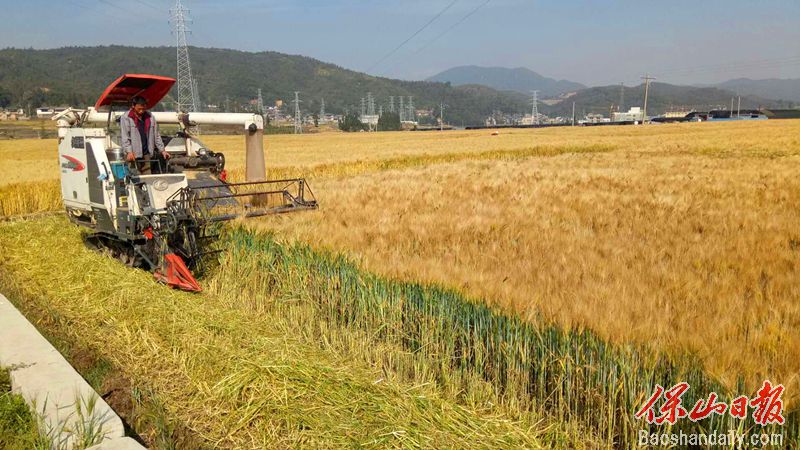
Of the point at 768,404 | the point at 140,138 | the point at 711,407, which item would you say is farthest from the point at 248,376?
the point at 140,138

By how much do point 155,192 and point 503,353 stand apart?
6097mm

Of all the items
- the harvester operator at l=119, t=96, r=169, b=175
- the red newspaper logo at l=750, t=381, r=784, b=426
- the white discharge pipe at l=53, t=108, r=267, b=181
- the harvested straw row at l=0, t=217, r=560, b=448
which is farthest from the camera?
the white discharge pipe at l=53, t=108, r=267, b=181

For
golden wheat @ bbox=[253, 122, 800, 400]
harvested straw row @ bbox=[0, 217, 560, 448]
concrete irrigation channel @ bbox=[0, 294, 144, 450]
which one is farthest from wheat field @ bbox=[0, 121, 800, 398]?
concrete irrigation channel @ bbox=[0, 294, 144, 450]

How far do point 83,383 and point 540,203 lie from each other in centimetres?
635

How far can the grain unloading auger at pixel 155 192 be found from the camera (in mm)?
7188

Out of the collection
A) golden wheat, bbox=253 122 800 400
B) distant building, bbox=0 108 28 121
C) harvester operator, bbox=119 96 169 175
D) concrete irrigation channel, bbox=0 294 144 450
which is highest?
distant building, bbox=0 108 28 121

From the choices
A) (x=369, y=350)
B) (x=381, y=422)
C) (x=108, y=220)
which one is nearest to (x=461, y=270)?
(x=369, y=350)

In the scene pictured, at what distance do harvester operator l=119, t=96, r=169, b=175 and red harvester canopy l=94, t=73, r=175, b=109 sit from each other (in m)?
0.30

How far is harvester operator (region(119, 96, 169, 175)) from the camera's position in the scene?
7930 millimetres

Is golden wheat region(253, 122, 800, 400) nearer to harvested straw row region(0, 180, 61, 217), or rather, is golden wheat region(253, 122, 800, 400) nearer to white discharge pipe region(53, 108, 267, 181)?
white discharge pipe region(53, 108, 267, 181)

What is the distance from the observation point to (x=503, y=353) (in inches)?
149

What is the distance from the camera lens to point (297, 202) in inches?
323

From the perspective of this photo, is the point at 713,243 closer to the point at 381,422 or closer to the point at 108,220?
the point at 381,422

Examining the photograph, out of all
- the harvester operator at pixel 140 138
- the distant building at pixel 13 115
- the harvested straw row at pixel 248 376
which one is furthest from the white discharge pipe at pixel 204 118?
the distant building at pixel 13 115
